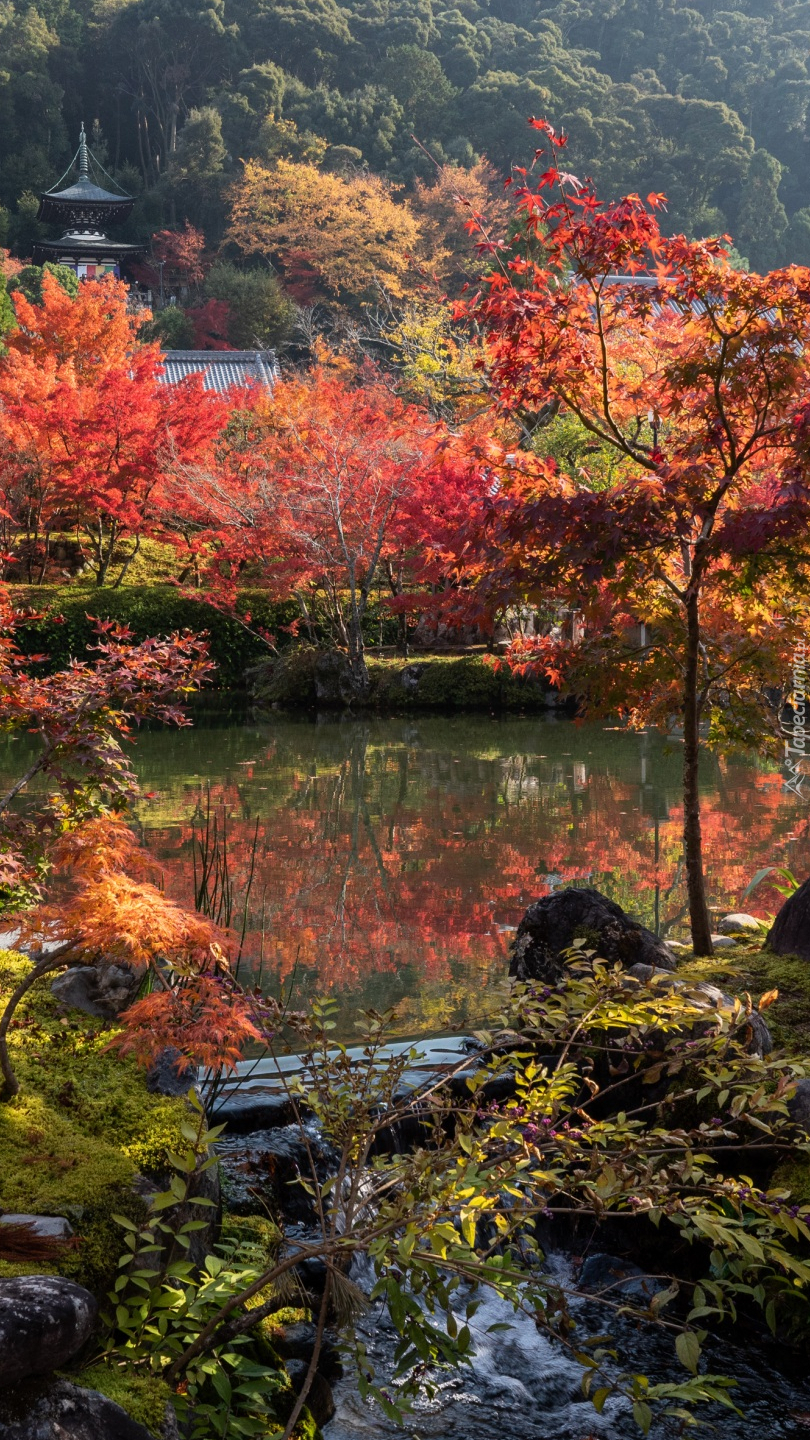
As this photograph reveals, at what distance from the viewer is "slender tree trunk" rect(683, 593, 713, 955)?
4410 millimetres

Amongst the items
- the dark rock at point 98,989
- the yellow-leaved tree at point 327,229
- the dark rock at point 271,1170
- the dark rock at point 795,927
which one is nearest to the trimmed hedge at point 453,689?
the dark rock at point 795,927

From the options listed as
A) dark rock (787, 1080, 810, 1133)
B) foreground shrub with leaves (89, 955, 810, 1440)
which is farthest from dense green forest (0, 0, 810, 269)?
foreground shrub with leaves (89, 955, 810, 1440)

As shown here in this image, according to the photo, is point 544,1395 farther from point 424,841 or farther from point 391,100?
point 391,100

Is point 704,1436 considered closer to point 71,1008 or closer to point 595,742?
point 71,1008

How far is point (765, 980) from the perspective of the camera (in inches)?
169

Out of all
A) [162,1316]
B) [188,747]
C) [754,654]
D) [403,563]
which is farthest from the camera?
[403,563]

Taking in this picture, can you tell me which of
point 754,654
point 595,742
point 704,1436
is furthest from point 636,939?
point 595,742

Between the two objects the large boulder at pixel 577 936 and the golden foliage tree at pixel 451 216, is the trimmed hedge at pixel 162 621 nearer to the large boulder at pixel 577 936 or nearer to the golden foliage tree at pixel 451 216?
the golden foliage tree at pixel 451 216

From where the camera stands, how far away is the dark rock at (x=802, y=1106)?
3023 millimetres

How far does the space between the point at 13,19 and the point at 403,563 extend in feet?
83.4

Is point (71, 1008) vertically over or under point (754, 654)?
under

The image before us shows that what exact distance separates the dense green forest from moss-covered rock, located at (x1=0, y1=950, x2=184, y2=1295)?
94.1ft

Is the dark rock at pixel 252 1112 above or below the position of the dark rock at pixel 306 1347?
above

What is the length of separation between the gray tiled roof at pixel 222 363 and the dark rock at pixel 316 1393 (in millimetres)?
24142
